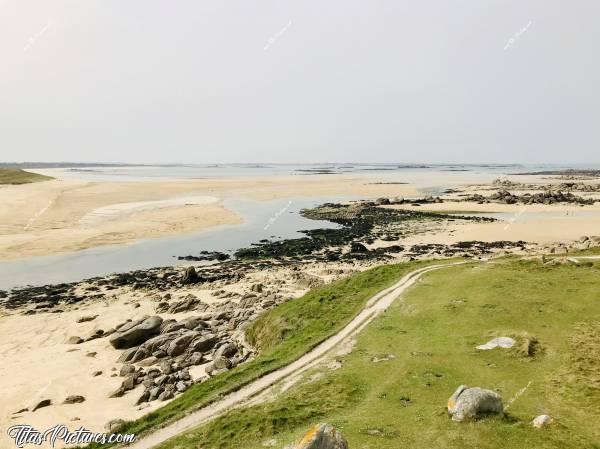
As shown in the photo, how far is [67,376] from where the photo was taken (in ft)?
89.8

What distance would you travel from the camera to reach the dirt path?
57.6 feet

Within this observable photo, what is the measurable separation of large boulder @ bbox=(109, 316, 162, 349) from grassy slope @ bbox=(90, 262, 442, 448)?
7.88 metres

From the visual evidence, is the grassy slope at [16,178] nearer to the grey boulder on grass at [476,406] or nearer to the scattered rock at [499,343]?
the scattered rock at [499,343]

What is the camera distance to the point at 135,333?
106ft

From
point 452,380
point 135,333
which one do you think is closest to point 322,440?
point 452,380

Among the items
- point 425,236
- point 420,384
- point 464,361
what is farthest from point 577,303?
point 425,236

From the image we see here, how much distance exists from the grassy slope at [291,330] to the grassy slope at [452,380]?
9.02 feet

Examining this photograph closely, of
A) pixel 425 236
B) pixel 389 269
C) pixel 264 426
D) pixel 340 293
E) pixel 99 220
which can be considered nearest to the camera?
pixel 264 426

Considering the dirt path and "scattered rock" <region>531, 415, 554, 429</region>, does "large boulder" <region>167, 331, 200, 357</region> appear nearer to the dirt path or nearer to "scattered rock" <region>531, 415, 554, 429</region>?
the dirt path

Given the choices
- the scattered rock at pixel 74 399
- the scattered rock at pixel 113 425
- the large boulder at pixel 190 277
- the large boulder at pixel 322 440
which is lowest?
the scattered rock at pixel 74 399

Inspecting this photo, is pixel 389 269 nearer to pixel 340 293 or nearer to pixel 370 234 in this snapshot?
pixel 340 293

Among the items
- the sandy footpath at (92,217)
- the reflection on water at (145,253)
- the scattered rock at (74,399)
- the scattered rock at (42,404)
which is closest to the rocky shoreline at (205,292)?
the scattered rock at (74,399)

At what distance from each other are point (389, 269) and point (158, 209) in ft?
251

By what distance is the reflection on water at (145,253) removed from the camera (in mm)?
51719
